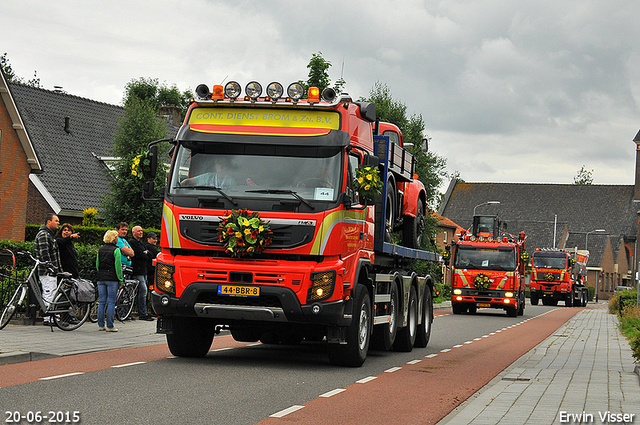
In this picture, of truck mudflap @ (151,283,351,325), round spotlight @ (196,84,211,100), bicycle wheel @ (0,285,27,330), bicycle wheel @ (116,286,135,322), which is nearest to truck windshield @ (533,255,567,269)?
bicycle wheel @ (116,286,135,322)

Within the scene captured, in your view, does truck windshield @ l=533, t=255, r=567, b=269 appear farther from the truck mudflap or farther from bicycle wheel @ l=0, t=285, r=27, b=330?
the truck mudflap

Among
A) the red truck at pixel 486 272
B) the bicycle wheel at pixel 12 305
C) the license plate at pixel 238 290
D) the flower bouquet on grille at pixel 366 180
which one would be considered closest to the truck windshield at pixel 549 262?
the red truck at pixel 486 272

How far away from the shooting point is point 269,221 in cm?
1045

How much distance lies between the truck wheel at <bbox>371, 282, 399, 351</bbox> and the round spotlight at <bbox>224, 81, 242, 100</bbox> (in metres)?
4.00

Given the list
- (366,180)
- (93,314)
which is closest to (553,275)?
(93,314)

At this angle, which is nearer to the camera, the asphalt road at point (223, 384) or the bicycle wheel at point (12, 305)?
the asphalt road at point (223, 384)

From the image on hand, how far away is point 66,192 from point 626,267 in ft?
270

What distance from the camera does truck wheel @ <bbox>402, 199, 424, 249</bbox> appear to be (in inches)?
588

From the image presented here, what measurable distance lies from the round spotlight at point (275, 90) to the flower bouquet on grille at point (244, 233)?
179 cm

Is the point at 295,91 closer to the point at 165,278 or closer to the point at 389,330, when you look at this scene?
the point at 165,278

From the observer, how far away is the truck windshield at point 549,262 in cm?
4984

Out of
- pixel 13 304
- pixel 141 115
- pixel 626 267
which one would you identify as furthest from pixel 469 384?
pixel 626 267

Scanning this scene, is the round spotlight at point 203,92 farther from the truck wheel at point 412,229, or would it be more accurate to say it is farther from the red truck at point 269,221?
the truck wheel at point 412,229

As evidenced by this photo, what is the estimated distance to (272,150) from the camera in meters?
10.9
